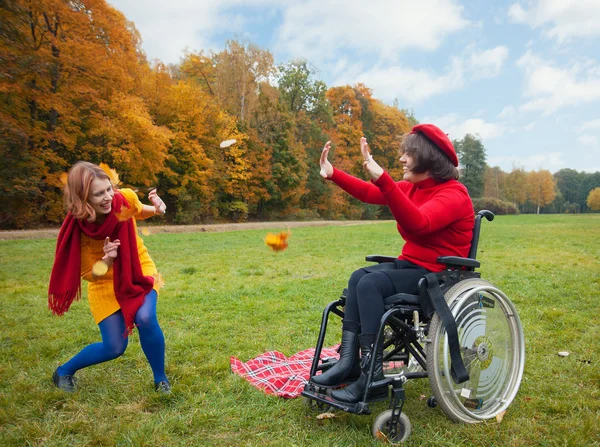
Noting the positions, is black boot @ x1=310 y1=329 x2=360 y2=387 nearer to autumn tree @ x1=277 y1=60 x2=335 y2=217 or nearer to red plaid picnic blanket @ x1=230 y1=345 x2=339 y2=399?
red plaid picnic blanket @ x1=230 y1=345 x2=339 y2=399

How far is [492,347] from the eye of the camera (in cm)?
305

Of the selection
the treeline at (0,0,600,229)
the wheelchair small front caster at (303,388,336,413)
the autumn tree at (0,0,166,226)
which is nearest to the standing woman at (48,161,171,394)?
the wheelchair small front caster at (303,388,336,413)

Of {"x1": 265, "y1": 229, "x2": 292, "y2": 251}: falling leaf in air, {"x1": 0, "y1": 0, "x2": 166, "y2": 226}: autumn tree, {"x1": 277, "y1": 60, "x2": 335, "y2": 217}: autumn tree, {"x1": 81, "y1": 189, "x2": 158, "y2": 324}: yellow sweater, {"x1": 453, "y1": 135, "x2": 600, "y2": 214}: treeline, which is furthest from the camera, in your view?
{"x1": 453, "y1": 135, "x2": 600, "y2": 214}: treeline

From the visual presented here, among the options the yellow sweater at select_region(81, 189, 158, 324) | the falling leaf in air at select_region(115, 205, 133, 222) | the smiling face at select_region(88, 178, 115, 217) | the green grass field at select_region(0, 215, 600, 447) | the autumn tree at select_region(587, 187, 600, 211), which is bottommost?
the green grass field at select_region(0, 215, 600, 447)

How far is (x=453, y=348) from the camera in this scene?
2643 mm

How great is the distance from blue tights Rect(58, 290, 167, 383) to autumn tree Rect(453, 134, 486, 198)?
198ft

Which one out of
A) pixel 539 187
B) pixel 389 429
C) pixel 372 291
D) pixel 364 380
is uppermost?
pixel 539 187

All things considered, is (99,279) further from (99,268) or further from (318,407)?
(318,407)

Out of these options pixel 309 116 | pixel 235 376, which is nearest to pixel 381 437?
pixel 235 376

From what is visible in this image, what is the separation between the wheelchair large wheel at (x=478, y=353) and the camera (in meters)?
2.60

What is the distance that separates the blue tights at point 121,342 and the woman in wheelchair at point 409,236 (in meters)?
1.21

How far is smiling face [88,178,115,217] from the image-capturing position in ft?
9.94

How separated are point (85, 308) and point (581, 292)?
6779 millimetres

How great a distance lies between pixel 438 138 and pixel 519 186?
76366 mm
